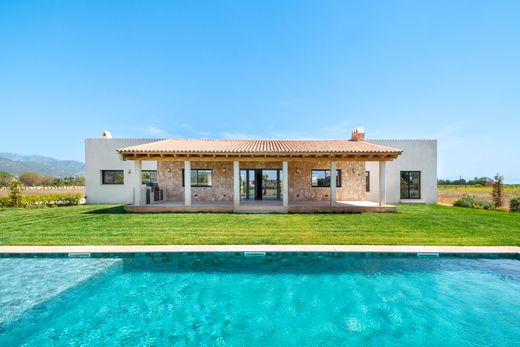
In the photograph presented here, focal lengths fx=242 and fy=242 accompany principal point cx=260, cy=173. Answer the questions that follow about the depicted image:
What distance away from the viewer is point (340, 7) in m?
16.2

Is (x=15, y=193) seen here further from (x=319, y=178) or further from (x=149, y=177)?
(x=319, y=178)

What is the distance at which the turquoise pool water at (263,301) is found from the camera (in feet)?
13.9

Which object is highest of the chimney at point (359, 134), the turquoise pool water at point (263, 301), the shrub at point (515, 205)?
the chimney at point (359, 134)

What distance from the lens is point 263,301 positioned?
5344 millimetres

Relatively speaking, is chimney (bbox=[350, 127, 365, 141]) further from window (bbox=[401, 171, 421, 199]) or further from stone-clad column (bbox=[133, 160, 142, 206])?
stone-clad column (bbox=[133, 160, 142, 206])

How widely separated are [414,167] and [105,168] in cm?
2463

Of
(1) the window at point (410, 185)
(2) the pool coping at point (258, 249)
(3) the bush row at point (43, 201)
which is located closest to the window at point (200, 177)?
(3) the bush row at point (43, 201)

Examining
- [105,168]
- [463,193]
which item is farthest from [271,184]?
[463,193]

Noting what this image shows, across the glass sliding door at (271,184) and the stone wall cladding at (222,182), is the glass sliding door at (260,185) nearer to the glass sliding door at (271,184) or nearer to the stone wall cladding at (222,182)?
the glass sliding door at (271,184)

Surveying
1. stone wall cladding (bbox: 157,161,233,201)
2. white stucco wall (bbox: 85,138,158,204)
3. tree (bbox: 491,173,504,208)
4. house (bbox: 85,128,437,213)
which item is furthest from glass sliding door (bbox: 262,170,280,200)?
tree (bbox: 491,173,504,208)

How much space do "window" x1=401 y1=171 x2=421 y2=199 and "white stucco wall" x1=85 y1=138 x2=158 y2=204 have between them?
2021cm

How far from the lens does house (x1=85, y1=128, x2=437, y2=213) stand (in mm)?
15906

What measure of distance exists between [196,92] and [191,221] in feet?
59.9

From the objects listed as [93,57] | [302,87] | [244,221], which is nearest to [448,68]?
[302,87]
